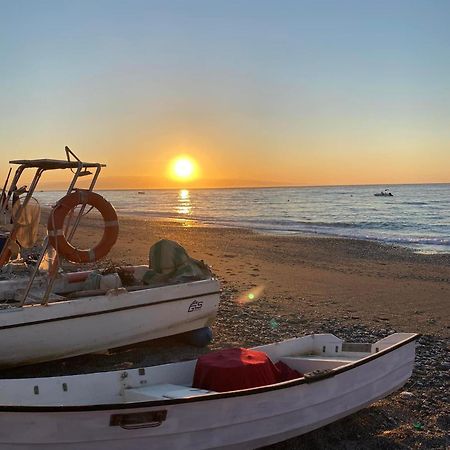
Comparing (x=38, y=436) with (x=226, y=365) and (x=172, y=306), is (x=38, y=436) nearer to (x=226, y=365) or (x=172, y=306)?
(x=226, y=365)

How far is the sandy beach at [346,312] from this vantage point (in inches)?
219

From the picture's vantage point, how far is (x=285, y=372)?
571 centimetres

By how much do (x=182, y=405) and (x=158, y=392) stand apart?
0.89 m

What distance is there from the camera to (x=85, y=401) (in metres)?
4.97

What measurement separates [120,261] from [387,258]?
8.94 meters

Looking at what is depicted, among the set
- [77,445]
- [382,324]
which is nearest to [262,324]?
[382,324]

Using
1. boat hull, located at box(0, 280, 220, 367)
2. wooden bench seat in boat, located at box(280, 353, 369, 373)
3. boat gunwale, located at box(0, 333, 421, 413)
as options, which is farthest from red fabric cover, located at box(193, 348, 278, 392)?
boat hull, located at box(0, 280, 220, 367)

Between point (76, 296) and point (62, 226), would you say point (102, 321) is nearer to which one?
point (76, 296)

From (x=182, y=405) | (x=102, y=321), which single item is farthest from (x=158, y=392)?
(x=102, y=321)

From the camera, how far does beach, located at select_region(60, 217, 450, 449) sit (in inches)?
219

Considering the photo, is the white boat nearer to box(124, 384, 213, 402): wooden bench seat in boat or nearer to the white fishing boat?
box(124, 384, 213, 402): wooden bench seat in boat

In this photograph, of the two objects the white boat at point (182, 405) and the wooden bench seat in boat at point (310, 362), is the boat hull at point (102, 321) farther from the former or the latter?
the wooden bench seat in boat at point (310, 362)

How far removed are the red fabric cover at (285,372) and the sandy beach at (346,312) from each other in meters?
0.59

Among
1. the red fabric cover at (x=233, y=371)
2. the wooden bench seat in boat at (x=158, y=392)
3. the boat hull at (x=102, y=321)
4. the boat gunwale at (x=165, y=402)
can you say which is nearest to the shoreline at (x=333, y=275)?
the boat hull at (x=102, y=321)
